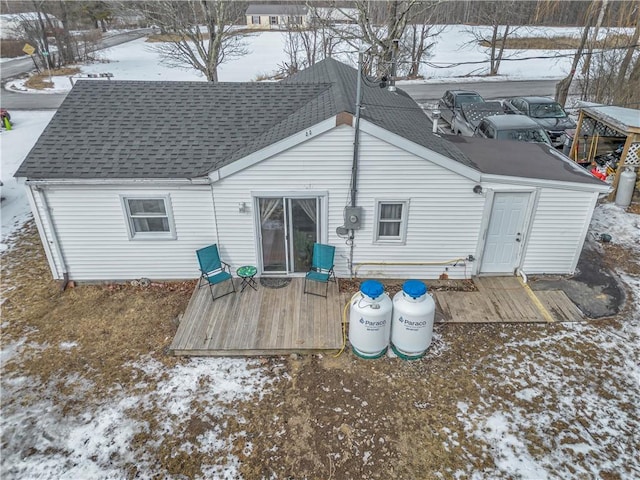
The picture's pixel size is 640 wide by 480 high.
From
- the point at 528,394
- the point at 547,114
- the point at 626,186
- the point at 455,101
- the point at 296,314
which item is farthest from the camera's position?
the point at 455,101

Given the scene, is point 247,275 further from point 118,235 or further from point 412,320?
point 412,320

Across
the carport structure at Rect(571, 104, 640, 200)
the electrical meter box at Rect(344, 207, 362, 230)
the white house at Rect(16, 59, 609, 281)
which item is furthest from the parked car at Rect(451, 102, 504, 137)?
the electrical meter box at Rect(344, 207, 362, 230)

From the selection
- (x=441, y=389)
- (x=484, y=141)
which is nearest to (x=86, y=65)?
(x=484, y=141)

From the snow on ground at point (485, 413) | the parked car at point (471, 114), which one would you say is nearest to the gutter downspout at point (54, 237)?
the snow on ground at point (485, 413)

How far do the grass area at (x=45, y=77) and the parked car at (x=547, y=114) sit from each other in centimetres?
3125

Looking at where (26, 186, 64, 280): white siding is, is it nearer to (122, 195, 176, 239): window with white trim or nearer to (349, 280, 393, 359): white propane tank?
(122, 195, 176, 239): window with white trim

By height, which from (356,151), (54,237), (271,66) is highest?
(356,151)

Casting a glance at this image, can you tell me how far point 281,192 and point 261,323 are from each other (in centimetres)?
287

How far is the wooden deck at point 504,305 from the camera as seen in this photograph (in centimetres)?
893

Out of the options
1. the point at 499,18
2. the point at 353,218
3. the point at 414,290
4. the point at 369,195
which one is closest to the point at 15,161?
the point at 353,218

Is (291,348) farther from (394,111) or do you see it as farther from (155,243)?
(394,111)

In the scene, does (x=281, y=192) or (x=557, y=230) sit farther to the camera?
(x=557, y=230)

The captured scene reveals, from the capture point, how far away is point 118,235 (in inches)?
379

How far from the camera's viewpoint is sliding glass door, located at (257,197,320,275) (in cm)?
935
